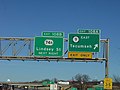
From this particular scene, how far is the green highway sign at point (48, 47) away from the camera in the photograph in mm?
40469

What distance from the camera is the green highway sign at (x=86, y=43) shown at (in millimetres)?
39844

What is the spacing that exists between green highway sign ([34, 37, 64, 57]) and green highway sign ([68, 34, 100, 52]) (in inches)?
51.9

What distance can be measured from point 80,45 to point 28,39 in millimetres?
5805

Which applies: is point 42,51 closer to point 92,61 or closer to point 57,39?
point 57,39

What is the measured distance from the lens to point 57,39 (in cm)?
4081

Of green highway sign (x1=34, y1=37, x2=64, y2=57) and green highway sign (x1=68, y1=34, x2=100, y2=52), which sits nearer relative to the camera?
green highway sign (x1=68, y1=34, x2=100, y2=52)

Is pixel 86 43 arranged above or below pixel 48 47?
above

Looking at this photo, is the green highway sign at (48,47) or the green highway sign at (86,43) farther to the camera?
the green highway sign at (48,47)

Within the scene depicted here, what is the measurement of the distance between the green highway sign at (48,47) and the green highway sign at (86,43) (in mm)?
1317

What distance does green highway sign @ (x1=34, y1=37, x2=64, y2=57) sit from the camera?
133 ft

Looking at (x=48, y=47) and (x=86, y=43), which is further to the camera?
(x=48, y=47)

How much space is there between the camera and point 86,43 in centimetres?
3994

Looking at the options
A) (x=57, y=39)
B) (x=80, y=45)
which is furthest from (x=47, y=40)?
(x=80, y=45)

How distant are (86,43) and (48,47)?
3976mm
